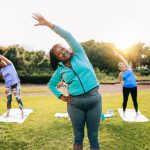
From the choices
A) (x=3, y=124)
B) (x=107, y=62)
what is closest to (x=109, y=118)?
(x=3, y=124)

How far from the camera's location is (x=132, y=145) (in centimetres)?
663

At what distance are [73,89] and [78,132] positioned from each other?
24.0 inches

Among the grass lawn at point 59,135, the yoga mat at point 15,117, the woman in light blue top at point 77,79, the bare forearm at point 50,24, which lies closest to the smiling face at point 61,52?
the woman in light blue top at point 77,79

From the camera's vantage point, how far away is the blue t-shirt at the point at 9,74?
9.28 meters

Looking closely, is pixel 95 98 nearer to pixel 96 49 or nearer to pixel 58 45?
pixel 58 45

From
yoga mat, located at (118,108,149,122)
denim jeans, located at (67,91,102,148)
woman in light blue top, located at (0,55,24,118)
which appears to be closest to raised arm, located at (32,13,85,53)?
denim jeans, located at (67,91,102,148)

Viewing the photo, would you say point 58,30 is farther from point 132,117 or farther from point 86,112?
point 132,117

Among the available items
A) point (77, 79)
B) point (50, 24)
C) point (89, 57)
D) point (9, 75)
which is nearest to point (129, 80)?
point (9, 75)

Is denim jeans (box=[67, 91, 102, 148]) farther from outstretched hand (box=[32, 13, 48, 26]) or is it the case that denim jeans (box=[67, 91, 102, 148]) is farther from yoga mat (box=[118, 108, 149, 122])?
yoga mat (box=[118, 108, 149, 122])

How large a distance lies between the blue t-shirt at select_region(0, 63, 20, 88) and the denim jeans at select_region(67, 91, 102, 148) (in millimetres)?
5299

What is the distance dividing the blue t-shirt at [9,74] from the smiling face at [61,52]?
532 cm

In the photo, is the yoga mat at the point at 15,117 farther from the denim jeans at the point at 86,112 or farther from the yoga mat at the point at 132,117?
the denim jeans at the point at 86,112

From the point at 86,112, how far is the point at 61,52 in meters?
0.84

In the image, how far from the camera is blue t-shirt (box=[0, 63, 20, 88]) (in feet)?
30.5
